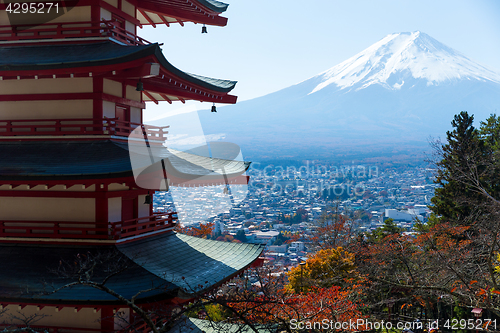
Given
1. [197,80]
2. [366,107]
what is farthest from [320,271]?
[366,107]

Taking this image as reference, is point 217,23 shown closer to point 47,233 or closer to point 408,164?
point 47,233

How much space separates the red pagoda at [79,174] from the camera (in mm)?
7324

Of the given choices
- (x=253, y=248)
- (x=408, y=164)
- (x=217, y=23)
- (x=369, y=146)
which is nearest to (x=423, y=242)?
(x=253, y=248)

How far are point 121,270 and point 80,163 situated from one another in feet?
8.17

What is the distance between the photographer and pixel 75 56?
330 inches

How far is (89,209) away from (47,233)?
3.17 ft

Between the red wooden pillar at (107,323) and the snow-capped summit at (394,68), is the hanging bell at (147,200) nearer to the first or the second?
the red wooden pillar at (107,323)

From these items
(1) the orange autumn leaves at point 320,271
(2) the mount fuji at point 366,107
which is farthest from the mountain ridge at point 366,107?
(1) the orange autumn leaves at point 320,271

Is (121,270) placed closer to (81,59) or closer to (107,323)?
(107,323)

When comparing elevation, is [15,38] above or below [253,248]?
above

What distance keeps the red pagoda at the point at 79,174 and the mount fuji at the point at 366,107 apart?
349 feet

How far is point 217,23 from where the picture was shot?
11984 millimetres

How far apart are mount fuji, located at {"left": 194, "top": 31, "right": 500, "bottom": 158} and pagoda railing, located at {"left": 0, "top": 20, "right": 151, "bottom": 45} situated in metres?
106

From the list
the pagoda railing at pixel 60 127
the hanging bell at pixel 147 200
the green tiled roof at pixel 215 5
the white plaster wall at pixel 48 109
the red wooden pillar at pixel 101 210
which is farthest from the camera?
the green tiled roof at pixel 215 5
